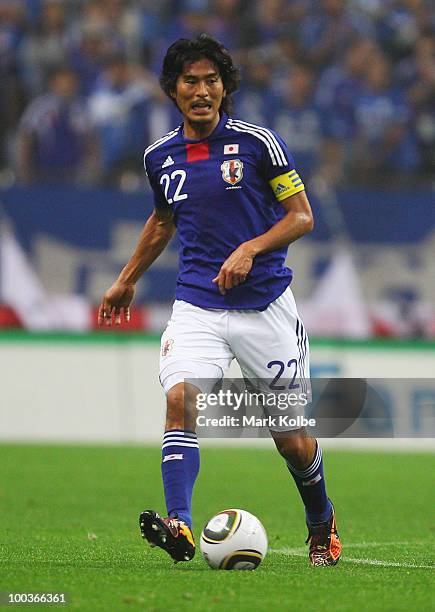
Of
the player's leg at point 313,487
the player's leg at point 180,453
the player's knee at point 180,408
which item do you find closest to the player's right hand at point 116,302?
the player's leg at point 180,453

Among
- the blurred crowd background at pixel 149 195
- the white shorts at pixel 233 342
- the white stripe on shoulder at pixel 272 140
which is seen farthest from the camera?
the blurred crowd background at pixel 149 195

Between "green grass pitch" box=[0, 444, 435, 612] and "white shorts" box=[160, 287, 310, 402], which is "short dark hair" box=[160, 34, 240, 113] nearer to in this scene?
"white shorts" box=[160, 287, 310, 402]

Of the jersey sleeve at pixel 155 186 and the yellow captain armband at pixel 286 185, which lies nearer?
the yellow captain armband at pixel 286 185

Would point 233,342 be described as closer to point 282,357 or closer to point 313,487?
point 282,357

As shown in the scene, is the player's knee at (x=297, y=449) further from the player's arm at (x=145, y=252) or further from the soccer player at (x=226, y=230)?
the player's arm at (x=145, y=252)

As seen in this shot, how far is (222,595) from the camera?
5117 mm

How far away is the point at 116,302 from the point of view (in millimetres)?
6746

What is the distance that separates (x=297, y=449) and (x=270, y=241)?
1.05 meters

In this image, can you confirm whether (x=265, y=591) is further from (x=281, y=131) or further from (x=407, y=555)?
(x=281, y=131)

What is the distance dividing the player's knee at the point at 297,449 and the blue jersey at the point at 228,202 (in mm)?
664

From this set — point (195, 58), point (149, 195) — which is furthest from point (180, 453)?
point (149, 195)

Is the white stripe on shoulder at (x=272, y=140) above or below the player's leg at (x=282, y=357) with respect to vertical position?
above

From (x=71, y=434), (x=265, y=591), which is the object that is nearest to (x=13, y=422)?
(x=71, y=434)

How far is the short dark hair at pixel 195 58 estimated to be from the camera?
6.29 meters
